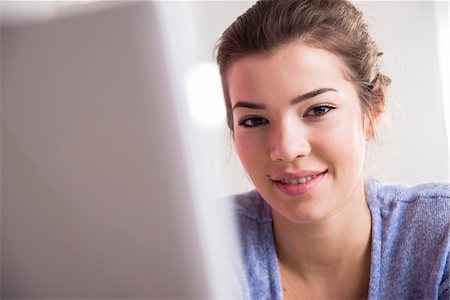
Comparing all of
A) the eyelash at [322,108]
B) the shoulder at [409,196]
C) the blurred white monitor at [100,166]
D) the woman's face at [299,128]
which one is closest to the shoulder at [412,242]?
the shoulder at [409,196]

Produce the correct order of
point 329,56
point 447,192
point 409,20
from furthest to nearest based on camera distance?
point 409,20
point 447,192
point 329,56

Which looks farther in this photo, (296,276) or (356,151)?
(296,276)

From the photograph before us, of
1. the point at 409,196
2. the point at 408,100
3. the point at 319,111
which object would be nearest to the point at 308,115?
the point at 319,111

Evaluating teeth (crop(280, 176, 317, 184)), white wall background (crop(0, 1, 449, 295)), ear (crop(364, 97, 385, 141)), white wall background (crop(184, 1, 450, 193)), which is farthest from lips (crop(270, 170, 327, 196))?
white wall background (crop(0, 1, 449, 295))

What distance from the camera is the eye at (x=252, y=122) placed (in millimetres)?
624

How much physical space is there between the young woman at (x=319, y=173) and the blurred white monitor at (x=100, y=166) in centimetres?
34

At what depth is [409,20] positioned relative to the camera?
86 centimetres

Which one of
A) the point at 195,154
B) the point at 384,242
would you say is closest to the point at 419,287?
the point at 384,242

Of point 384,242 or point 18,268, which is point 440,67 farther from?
point 18,268

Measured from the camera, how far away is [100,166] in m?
0.26

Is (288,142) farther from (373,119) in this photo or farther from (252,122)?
(373,119)

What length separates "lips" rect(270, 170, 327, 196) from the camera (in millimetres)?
631

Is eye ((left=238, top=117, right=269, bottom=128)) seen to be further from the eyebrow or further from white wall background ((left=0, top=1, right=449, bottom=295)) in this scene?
white wall background ((left=0, top=1, right=449, bottom=295))

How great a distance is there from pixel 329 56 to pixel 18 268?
0.47 meters
